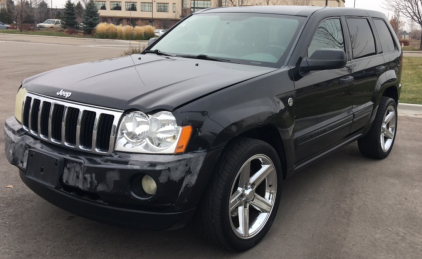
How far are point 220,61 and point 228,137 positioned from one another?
120 cm

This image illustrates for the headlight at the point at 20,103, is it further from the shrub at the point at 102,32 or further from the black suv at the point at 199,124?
the shrub at the point at 102,32

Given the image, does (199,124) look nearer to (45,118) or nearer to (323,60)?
(45,118)

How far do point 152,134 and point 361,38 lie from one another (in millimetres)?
3111

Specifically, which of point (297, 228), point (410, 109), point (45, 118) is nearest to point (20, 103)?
point (45, 118)

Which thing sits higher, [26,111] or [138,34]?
[138,34]

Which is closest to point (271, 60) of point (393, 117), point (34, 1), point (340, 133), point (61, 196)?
point (340, 133)

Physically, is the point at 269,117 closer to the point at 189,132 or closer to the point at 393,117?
the point at 189,132

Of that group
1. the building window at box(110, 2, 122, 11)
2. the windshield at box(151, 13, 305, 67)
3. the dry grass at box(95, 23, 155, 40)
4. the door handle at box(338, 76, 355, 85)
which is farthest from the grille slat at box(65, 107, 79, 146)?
the building window at box(110, 2, 122, 11)

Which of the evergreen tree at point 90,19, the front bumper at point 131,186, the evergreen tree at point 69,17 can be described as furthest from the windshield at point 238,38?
the evergreen tree at point 69,17

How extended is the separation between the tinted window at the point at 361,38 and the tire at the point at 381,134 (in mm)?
773

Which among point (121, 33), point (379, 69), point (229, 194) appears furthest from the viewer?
point (121, 33)

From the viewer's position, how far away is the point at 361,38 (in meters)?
4.89

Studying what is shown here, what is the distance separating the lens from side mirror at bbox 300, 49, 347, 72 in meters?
3.67

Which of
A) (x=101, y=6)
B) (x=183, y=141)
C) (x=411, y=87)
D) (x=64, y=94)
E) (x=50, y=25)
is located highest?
(x=101, y=6)
